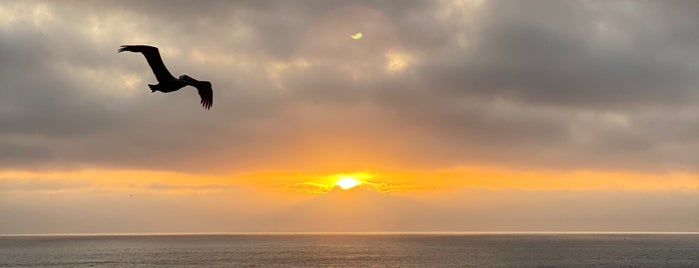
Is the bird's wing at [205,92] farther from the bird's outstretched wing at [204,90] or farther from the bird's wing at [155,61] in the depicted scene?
the bird's wing at [155,61]

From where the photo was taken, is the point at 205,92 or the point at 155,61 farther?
the point at 205,92

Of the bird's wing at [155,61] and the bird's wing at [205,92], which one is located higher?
the bird's wing at [155,61]

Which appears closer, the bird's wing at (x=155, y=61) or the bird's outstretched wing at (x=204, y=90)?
the bird's wing at (x=155, y=61)

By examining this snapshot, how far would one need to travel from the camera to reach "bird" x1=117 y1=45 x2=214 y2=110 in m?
26.4

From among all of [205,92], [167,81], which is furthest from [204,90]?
[167,81]

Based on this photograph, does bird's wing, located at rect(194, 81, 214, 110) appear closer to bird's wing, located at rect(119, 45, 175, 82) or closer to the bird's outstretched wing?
the bird's outstretched wing

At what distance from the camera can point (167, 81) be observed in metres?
26.9

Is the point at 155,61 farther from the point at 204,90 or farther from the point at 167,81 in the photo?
the point at 204,90

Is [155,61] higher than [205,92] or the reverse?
higher

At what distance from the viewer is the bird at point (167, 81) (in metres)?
26.4

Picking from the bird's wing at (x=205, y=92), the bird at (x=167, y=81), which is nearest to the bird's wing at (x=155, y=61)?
the bird at (x=167, y=81)

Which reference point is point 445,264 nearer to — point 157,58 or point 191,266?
point 191,266

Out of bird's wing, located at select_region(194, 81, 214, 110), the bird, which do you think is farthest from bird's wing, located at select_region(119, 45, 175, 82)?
bird's wing, located at select_region(194, 81, 214, 110)

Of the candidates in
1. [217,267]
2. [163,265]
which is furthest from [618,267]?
[163,265]
